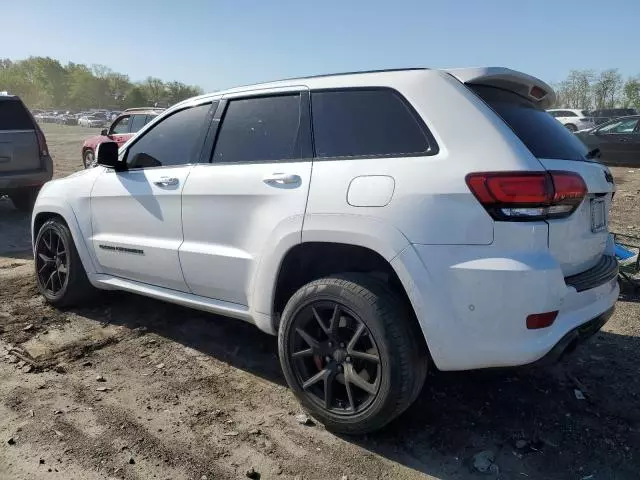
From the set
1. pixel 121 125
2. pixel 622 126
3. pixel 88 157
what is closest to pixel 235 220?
pixel 121 125

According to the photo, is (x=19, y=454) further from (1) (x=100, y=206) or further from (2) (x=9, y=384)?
(1) (x=100, y=206)

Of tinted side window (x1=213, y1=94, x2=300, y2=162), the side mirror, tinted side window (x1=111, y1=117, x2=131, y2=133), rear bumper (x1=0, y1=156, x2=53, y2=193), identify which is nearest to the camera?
tinted side window (x1=213, y1=94, x2=300, y2=162)

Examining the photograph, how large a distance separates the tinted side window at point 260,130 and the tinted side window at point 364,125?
0.18 metres

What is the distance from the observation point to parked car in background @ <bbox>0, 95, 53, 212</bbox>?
27.3 feet

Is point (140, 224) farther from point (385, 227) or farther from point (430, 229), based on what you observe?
point (430, 229)

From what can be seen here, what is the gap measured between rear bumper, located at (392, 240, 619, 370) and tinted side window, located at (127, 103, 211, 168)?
1853mm

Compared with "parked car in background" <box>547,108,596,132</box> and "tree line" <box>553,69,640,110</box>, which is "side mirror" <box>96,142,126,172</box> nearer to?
"parked car in background" <box>547,108,596,132</box>

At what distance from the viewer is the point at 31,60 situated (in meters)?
129

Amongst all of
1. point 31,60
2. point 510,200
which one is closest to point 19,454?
point 510,200

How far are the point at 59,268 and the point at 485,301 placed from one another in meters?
3.75

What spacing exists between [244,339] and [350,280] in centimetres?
167

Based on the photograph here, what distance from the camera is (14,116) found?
856 cm

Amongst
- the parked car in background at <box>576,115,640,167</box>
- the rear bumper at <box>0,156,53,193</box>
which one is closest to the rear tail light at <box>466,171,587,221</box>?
the rear bumper at <box>0,156,53,193</box>

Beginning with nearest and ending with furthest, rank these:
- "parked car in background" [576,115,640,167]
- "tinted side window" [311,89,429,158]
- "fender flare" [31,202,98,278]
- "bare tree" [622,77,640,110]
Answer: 1. "tinted side window" [311,89,429,158]
2. "fender flare" [31,202,98,278]
3. "parked car in background" [576,115,640,167]
4. "bare tree" [622,77,640,110]
